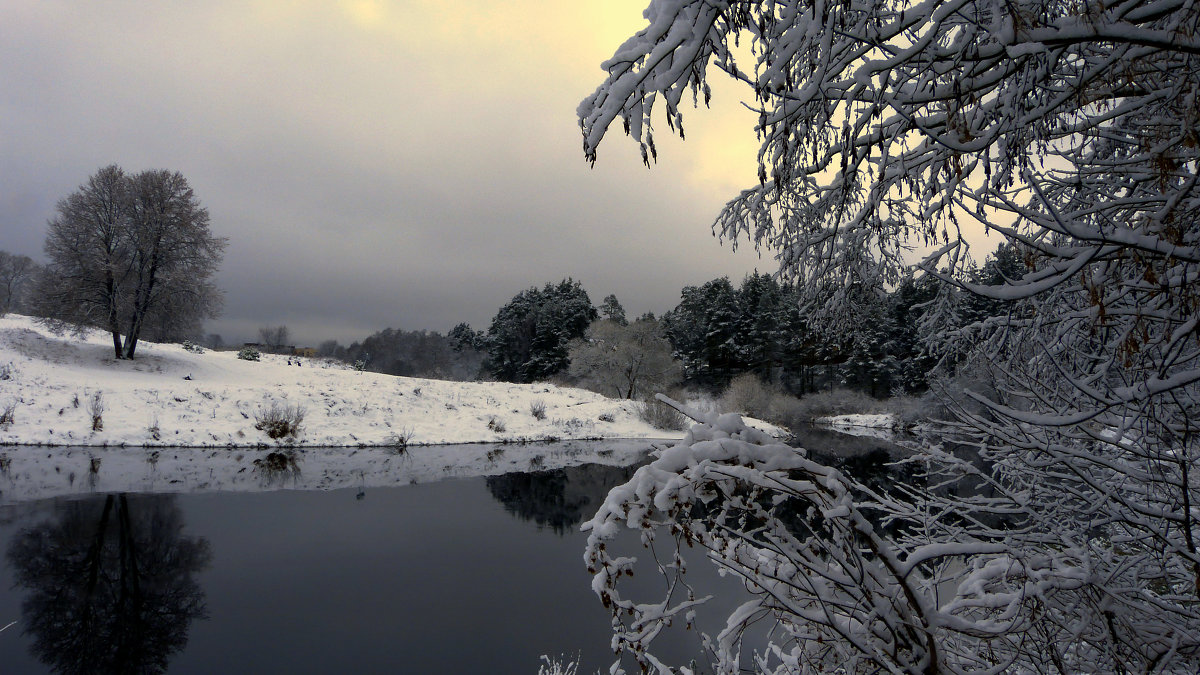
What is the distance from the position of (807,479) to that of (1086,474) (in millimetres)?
1075

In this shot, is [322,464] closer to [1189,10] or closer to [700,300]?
[1189,10]

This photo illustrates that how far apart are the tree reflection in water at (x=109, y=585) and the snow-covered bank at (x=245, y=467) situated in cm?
178

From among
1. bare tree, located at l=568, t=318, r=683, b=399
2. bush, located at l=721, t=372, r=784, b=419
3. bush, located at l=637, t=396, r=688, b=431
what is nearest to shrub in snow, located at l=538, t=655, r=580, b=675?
bush, located at l=637, t=396, r=688, b=431

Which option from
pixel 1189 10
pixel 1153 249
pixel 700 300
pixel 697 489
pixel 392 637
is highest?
pixel 700 300

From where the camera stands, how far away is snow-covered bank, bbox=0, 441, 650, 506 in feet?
34.8

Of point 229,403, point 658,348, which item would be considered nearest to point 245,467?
point 229,403

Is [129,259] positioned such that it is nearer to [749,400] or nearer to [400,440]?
[400,440]

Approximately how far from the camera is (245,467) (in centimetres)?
1298

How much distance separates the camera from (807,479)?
1.60 metres

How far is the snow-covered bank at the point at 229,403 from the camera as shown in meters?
15.0

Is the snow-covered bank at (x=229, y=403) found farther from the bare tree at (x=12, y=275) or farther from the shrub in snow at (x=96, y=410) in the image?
the bare tree at (x=12, y=275)

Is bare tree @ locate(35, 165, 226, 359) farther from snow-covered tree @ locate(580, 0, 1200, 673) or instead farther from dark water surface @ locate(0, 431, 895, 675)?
snow-covered tree @ locate(580, 0, 1200, 673)

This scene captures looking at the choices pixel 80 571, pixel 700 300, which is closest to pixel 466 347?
pixel 700 300

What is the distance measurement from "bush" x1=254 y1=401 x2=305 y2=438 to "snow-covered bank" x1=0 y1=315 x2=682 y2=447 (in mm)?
235
